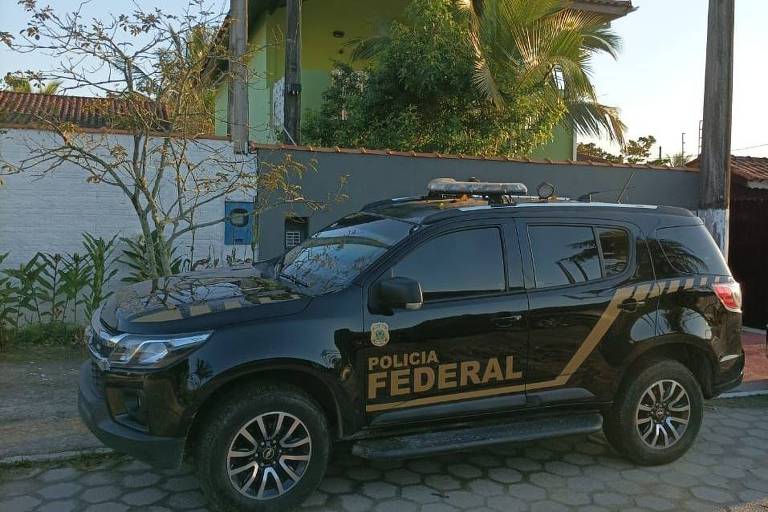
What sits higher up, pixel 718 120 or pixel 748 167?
pixel 718 120

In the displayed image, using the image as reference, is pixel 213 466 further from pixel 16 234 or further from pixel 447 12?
pixel 447 12

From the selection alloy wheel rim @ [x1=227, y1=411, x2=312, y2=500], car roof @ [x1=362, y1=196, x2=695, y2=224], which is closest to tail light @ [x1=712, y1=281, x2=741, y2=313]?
car roof @ [x1=362, y1=196, x2=695, y2=224]

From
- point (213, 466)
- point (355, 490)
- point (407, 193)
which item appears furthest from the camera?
point (407, 193)

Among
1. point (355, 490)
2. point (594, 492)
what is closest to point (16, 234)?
point (355, 490)

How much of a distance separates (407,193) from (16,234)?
4361mm

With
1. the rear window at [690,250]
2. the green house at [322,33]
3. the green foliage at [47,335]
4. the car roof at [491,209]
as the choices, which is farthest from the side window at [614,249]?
the green house at [322,33]

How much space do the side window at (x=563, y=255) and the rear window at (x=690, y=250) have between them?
1.90 ft

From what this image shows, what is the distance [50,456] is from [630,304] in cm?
389

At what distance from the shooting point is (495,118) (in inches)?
406

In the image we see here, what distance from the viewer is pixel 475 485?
4230 mm

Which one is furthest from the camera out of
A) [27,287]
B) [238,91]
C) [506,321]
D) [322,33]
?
[322,33]

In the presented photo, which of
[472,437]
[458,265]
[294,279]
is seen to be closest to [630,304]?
[458,265]

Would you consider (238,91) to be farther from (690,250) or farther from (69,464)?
(690,250)

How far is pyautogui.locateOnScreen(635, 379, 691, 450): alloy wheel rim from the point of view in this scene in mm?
4574
